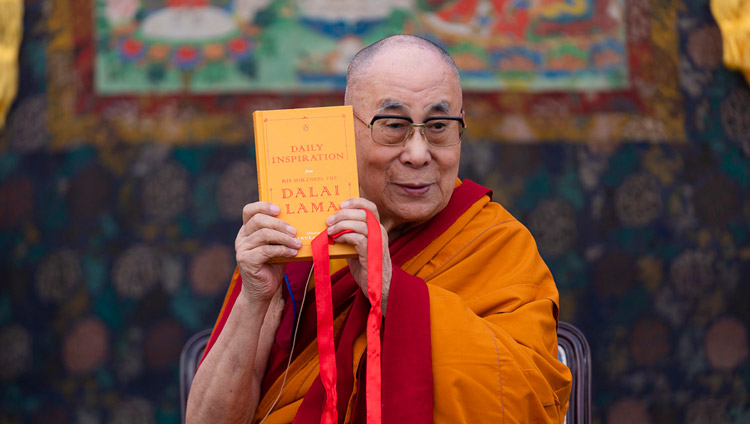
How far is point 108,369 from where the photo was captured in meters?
3.96

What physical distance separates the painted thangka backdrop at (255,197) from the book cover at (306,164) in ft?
7.45

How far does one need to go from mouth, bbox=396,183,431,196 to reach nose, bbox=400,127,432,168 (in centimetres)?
6

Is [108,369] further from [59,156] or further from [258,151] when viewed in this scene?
[258,151]

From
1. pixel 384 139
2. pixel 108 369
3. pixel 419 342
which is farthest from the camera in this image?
pixel 108 369

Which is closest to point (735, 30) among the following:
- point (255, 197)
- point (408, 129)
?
point (255, 197)

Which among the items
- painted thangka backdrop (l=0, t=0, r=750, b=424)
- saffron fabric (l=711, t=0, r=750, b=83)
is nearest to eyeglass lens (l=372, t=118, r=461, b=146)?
painted thangka backdrop (l=0, t=0, r=750, b=424)

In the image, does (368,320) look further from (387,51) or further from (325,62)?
(325,62)

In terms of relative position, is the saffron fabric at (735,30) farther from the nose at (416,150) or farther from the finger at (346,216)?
the finger at (346,216)

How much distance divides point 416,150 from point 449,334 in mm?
518

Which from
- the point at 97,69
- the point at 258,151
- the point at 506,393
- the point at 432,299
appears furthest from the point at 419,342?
the point at 97,69

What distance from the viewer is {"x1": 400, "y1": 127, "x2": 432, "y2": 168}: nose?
2.02m

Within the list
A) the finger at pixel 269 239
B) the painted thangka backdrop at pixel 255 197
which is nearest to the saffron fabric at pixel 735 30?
the painted thangka backdrop at pixel 255 197

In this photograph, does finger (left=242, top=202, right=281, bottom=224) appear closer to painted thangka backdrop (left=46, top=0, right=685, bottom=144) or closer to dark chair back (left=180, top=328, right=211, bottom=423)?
dark chair back (left=180, top=328, right=211, bottom=423)

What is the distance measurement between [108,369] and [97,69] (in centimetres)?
157
